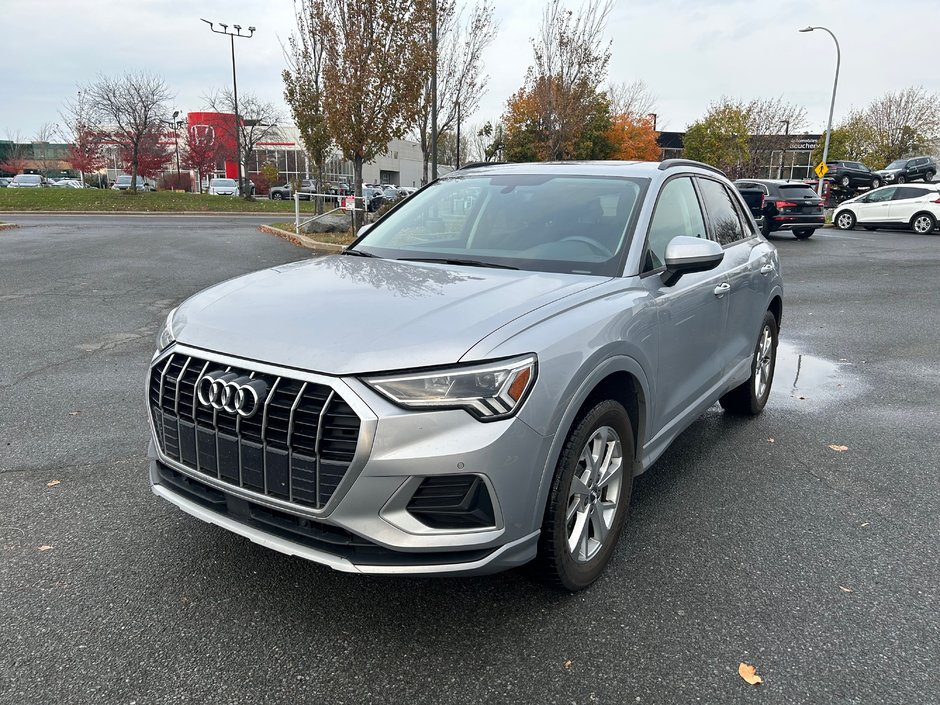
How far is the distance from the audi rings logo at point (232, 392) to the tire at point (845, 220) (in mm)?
27719

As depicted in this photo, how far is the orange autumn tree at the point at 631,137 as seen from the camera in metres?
42.8

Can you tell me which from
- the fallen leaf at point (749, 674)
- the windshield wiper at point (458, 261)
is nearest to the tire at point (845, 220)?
the windshield wiper at point (458, 261)

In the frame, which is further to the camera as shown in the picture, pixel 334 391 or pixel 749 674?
pixel 749 674

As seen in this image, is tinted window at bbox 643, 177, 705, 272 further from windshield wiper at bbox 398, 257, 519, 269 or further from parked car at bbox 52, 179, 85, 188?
parked car at bbox 52, 179, 85, 188

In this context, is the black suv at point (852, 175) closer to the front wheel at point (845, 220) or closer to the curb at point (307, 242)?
the front wheel at point (845, 220)

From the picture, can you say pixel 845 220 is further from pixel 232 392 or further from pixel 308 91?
pixel 232 392

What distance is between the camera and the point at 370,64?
15406mm

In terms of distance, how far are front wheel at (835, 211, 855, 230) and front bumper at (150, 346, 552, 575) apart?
27.3 metres

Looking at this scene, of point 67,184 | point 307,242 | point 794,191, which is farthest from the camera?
point 67,184

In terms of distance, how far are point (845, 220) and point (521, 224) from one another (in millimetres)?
26338

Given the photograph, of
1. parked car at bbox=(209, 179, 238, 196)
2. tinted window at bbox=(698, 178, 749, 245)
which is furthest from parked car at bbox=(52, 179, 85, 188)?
tinted window at bbox=(698, 178, 749, 245)

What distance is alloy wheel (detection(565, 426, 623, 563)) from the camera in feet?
8.93

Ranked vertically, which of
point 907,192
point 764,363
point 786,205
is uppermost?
point 907,192

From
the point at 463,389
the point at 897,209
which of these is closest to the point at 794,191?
the point at 897,209
